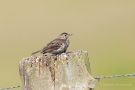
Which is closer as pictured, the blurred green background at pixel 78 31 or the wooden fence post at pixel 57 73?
the wooden fence post at pixel 57 73

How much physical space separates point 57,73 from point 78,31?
55.6 ft

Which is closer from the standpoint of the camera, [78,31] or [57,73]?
[57,73]

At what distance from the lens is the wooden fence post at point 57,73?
5.75 m

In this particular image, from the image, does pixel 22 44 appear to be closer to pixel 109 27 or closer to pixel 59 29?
pixel 59 29

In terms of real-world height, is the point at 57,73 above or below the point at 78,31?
below

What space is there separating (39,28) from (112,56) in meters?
7.84

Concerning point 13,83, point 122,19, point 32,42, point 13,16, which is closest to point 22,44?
point 32,42

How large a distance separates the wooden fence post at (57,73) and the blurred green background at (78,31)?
6.56 metres

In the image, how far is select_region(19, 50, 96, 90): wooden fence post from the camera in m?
5.75

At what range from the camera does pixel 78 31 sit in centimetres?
2266

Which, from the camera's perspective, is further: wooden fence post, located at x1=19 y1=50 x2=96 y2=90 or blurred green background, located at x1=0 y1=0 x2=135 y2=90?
blurred green background, located at x1=0 y1=0 x2=135 y2=90

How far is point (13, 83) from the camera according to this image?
14.2m

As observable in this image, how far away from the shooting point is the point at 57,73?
18.9 feet

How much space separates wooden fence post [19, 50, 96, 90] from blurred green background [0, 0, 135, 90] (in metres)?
6.56
